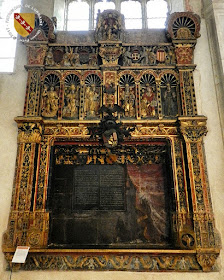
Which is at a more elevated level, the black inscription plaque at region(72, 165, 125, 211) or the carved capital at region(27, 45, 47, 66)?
the carved capital at region(27, 45, 47, 66)

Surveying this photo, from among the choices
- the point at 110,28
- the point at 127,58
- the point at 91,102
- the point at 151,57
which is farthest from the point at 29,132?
the point at 151,57

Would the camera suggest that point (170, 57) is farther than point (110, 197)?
Yes

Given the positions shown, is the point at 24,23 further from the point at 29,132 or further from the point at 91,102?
the point at 29,132

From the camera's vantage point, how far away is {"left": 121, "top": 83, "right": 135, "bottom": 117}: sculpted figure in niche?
24.4 feet

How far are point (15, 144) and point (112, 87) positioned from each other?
307cm

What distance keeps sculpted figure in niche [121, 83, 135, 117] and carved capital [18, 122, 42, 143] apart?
238cm

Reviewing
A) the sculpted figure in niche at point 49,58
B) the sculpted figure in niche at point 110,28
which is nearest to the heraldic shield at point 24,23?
the sculpted figure in niche at point 49,58

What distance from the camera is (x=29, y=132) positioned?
6984mm

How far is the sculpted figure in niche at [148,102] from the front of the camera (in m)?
7.43

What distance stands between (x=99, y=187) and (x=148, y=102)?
2.74m

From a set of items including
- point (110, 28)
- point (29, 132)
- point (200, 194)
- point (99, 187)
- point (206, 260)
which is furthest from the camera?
point (110, 28)

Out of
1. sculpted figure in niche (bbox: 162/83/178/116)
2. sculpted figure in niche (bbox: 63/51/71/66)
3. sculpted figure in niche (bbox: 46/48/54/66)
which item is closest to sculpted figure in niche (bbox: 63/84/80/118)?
sculpted figure in niche (bbox: 63/51/71/66)

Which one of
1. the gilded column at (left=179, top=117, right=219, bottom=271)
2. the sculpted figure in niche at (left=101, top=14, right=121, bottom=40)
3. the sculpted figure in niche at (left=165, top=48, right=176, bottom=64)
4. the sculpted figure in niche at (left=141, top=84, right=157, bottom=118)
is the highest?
the sculpted figure in niche at (left=101, top=14, right=121, bottom=40)

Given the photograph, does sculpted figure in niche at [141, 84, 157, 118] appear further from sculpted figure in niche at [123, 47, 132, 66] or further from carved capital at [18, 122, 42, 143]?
carved capital at [18, 122, 42, 143]
